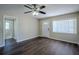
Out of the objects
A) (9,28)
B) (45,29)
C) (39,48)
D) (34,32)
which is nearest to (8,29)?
(9,28)

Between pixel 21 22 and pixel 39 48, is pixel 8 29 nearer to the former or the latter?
pixel 21 22

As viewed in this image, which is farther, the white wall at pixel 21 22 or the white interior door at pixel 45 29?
the white interior door at pixel 45 29

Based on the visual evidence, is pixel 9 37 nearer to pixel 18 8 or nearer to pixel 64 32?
pixel 18 8

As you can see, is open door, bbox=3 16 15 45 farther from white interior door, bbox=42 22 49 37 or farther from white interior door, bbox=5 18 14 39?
white interior door, bbox=42 22 49 37

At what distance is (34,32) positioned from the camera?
1.64 m

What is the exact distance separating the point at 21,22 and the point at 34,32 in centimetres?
39

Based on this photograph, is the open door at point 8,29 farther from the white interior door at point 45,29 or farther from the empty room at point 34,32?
the white interior door at point 45,29

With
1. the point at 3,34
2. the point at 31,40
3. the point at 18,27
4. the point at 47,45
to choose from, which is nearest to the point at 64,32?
the point at 47,45

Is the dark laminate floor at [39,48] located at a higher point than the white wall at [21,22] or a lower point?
lower

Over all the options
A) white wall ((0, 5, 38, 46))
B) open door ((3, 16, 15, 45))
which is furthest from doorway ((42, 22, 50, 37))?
open door ((3, 16, 15, 45))

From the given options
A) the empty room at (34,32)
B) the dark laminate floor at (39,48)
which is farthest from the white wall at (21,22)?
the dark laminate floor at (39,48)

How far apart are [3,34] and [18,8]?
57 cm

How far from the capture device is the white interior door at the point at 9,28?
1256 mm
